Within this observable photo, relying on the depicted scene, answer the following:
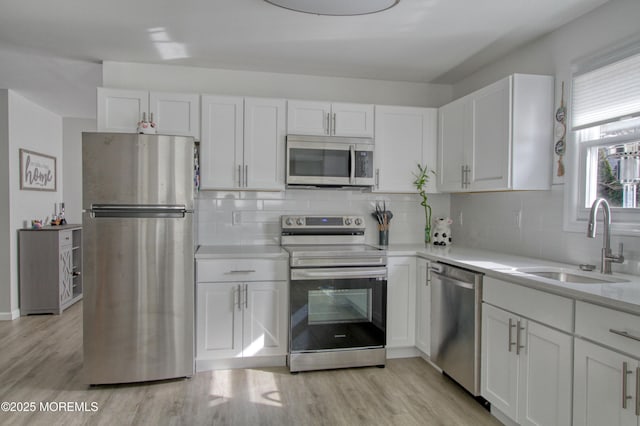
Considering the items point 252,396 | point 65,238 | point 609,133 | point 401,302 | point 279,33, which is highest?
point 279,33

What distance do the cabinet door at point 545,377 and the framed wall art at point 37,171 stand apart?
5203 millimetres

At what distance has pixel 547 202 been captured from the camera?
2877 millimetres

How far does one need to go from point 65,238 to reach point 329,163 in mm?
3480

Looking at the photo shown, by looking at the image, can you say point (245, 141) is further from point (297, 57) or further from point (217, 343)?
point (217, 343)

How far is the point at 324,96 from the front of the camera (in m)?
3.89

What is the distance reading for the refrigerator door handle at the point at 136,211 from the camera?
9.18ft

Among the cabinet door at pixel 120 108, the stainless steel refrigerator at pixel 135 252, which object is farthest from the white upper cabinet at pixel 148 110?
the stainless steel refrigerator at pixel 135 252

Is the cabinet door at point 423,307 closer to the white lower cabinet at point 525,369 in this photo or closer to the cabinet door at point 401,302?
the cabinet door at point 401,302

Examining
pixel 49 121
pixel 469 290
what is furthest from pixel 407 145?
pixel 49 121

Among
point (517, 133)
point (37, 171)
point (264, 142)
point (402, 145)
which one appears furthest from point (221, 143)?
point (37, 171)

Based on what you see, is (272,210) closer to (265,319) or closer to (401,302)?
(265,319)

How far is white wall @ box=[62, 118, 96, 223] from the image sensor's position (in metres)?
6.29

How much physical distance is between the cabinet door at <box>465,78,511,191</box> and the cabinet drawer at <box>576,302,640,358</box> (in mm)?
1162

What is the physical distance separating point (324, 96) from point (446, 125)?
114cm
